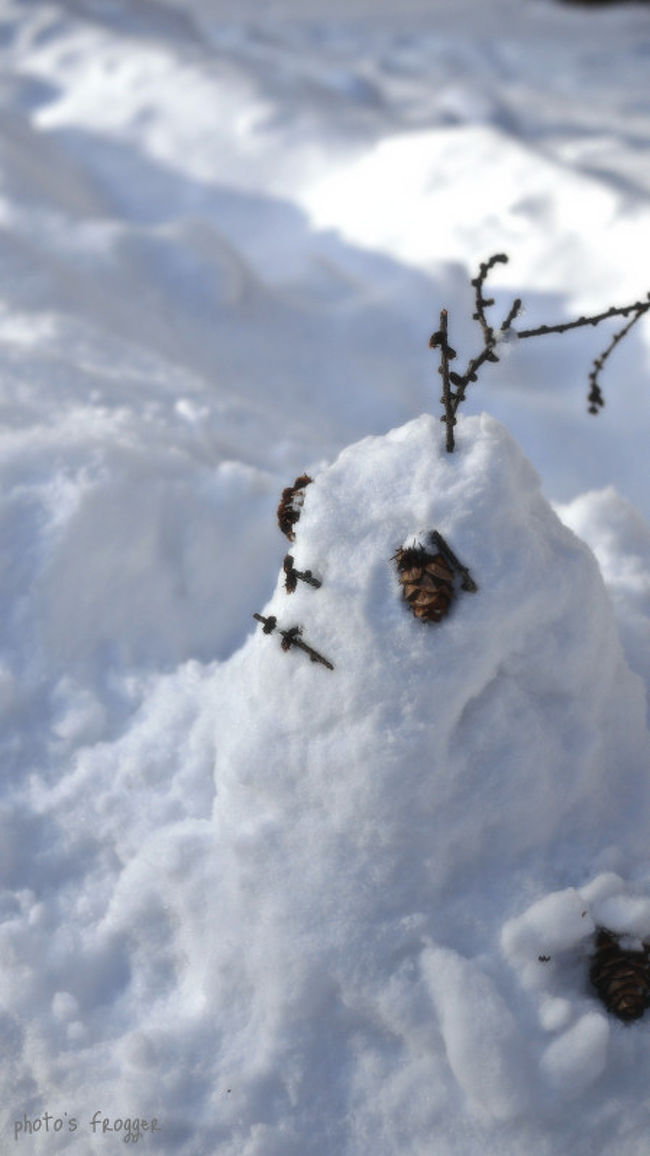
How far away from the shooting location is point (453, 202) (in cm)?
286

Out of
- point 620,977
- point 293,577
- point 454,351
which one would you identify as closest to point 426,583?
point 293,577

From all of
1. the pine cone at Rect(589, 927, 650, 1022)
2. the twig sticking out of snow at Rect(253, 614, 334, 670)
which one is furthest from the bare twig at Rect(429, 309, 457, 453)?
the pine cone at Rect(589, 927, 650, 1022)

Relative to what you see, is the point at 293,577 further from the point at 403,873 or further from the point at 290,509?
the point at 403,873

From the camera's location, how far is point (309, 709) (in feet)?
3.78

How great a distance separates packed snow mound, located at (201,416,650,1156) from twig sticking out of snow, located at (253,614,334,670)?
1 centimetres

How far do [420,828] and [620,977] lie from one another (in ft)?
0.92

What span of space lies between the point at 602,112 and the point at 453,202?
112 cm

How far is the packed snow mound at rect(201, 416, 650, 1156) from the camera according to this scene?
109cm

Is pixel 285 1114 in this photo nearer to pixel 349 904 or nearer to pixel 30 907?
pixel 349 904

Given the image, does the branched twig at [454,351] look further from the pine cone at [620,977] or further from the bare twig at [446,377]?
the pine cone at [620,977]

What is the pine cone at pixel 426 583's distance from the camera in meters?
1.08

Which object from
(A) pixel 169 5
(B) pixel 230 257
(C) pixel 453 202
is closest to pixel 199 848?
(B) pixel 230 257

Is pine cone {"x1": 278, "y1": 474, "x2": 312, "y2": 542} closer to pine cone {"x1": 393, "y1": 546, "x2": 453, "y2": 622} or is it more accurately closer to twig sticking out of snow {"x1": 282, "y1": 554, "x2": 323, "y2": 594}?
twig sticking out of snow {"x1": 282, "y1": 554, "x2": 323, "y2": 594}

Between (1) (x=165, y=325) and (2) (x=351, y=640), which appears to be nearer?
(2) (x=351, y=640)
